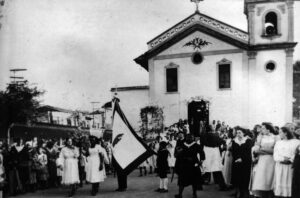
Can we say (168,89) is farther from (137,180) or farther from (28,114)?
(137,180)

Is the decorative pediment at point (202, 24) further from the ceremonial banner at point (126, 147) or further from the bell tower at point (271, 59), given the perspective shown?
the ceremonial banner at point (126, 147)

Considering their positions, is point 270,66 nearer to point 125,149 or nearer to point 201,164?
point 125,149

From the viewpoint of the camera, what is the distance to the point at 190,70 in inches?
1102

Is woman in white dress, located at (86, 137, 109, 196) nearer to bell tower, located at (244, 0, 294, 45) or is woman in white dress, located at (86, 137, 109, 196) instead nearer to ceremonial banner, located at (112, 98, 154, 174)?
ceremonial banner, located at (112, 98, 154, 174)

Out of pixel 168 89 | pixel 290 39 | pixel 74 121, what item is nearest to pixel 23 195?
pixel 168 89

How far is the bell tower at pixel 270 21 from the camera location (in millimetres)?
26422

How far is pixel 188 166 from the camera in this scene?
420 inches

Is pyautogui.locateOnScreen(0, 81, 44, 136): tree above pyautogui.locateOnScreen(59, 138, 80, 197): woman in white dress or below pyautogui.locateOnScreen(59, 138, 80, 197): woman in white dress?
above

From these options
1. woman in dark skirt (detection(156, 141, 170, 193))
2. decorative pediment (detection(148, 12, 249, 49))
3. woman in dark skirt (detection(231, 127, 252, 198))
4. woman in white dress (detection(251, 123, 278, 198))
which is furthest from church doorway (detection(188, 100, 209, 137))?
woman in white dress (detection(251, 123, 278, 198))

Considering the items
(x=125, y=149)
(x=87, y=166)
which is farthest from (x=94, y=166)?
(x=125, y=149)

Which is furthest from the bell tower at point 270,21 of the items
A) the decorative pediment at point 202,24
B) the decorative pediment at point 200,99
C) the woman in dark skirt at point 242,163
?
the woman in dark skirt at point 242,163

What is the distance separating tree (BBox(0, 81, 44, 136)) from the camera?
2815 centimetres

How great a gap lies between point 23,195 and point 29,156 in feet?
4.61

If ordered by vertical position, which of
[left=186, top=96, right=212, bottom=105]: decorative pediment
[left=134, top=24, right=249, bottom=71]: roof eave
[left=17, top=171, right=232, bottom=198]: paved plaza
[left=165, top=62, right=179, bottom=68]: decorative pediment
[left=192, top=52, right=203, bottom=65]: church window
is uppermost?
[left=134, top=24, right=249, bottom=71]: roof eave
